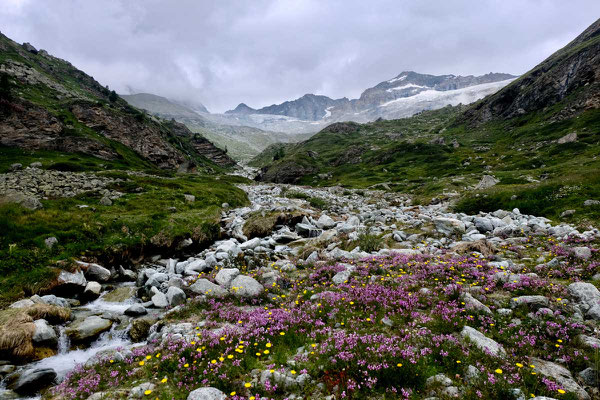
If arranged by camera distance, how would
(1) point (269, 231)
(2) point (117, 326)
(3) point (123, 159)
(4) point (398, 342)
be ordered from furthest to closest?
(3) point (123, 159) < (1) point (269, 231) < (2) point (117, 326) < (4) point (398, 342)

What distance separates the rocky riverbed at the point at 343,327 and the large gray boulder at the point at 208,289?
0.08 metres

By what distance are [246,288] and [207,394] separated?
533 centimetres

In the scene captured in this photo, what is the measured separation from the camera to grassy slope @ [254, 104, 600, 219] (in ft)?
72.2

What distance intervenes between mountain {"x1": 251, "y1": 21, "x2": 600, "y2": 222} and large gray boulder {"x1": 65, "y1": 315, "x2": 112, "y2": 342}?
2591 cm

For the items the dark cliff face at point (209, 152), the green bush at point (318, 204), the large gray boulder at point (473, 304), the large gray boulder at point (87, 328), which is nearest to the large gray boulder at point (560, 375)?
the large gray boulder at point (473, 304)

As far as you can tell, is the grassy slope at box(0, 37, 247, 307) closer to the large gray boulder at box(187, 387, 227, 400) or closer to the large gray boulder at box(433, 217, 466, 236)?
the large gray boulder at box(187, 387, 227, 400)

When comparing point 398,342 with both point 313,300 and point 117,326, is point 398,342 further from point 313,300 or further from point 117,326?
point 117,326

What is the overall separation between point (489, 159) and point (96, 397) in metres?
105

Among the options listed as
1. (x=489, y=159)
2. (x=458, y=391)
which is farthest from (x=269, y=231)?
(x=489, y=159)

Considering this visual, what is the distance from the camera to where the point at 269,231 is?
75.5ft

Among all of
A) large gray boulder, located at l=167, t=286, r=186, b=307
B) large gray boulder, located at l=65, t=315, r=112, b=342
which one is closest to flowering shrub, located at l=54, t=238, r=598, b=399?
large gray boulder, located at l=167, t=286, r=186, b=307

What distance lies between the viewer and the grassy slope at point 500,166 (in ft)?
72.2

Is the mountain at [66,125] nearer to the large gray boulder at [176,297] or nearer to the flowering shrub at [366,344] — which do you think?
the large gray boulder at [176,297]

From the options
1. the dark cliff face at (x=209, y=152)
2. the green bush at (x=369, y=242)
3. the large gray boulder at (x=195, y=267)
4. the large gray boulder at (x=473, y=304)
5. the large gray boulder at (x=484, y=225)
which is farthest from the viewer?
the dark cliff face at (x=209, y=152)
